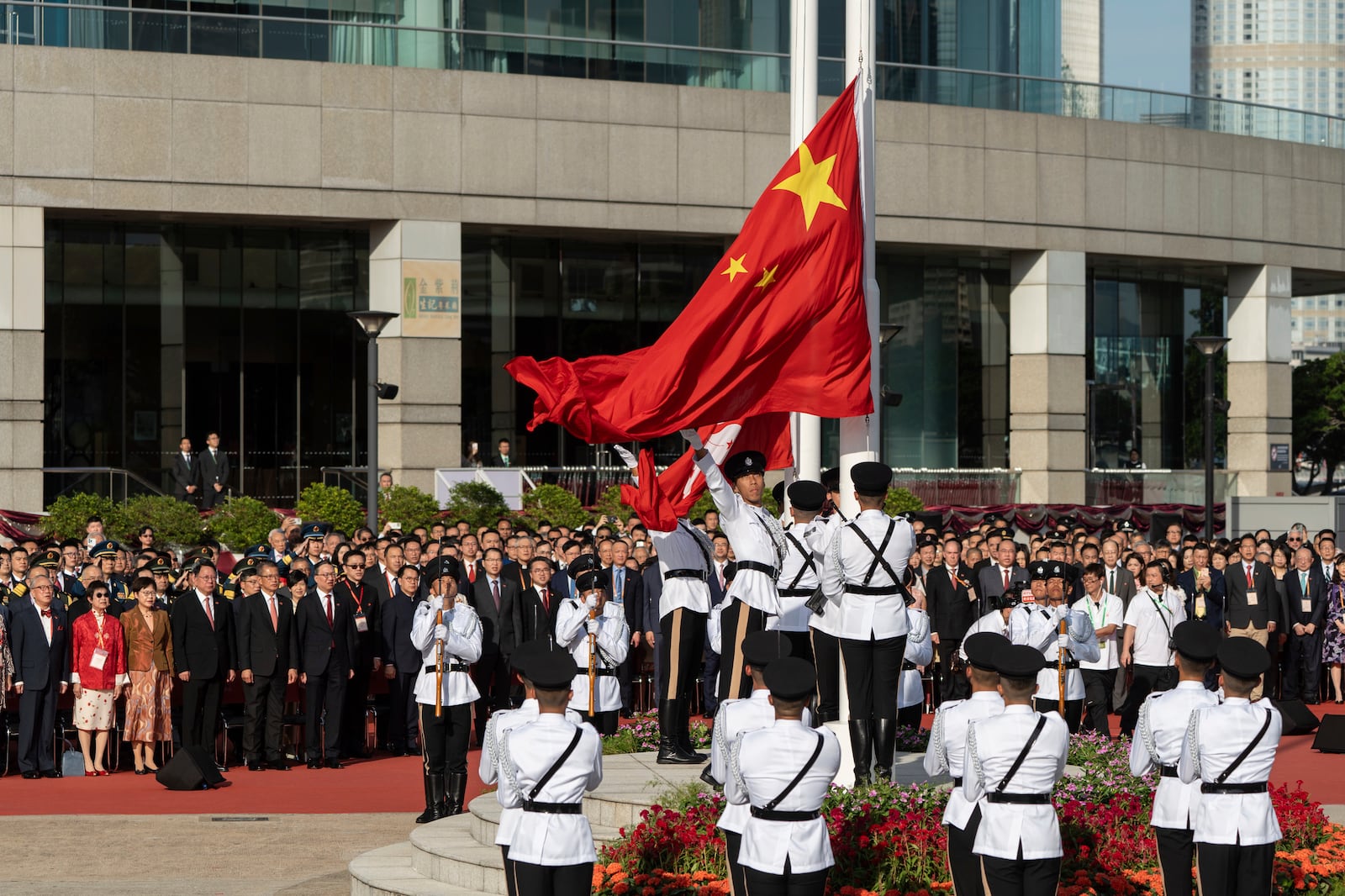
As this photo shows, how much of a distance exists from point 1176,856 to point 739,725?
2.31m

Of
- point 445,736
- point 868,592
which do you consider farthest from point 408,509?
point 868,592

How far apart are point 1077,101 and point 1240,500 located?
1078cm

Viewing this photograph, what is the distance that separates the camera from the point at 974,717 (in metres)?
8.41

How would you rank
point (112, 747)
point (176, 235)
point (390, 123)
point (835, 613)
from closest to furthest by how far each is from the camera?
1. point (835, 613)
2. point (112, 747)
3. point (390, 123)
4. point (176, 235)

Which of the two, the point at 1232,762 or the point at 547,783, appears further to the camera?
the point at 1232,762

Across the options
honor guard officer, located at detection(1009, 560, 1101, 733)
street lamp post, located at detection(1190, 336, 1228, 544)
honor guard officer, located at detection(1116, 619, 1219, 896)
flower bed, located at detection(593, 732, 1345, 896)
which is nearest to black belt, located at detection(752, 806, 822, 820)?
flower bed, located at detection(593, 732, 1345, 896)

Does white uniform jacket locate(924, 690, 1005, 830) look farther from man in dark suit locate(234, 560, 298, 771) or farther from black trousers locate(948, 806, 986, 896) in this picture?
man in dark suit locate(234, 560, 298, 771)

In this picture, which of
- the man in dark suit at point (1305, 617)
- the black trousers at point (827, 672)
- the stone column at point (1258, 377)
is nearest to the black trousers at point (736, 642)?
the black trousers at point (827, 672)

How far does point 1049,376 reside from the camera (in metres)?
34.6

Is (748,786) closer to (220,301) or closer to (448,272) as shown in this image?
(448,272)

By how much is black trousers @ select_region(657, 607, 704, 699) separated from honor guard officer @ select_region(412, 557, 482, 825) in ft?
4.86

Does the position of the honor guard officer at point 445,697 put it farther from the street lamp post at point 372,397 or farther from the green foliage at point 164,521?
the green foliage at point 164,521

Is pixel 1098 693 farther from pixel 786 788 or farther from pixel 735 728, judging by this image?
pixel 786 788

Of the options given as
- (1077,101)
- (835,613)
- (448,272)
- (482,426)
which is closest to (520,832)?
(835,613)
